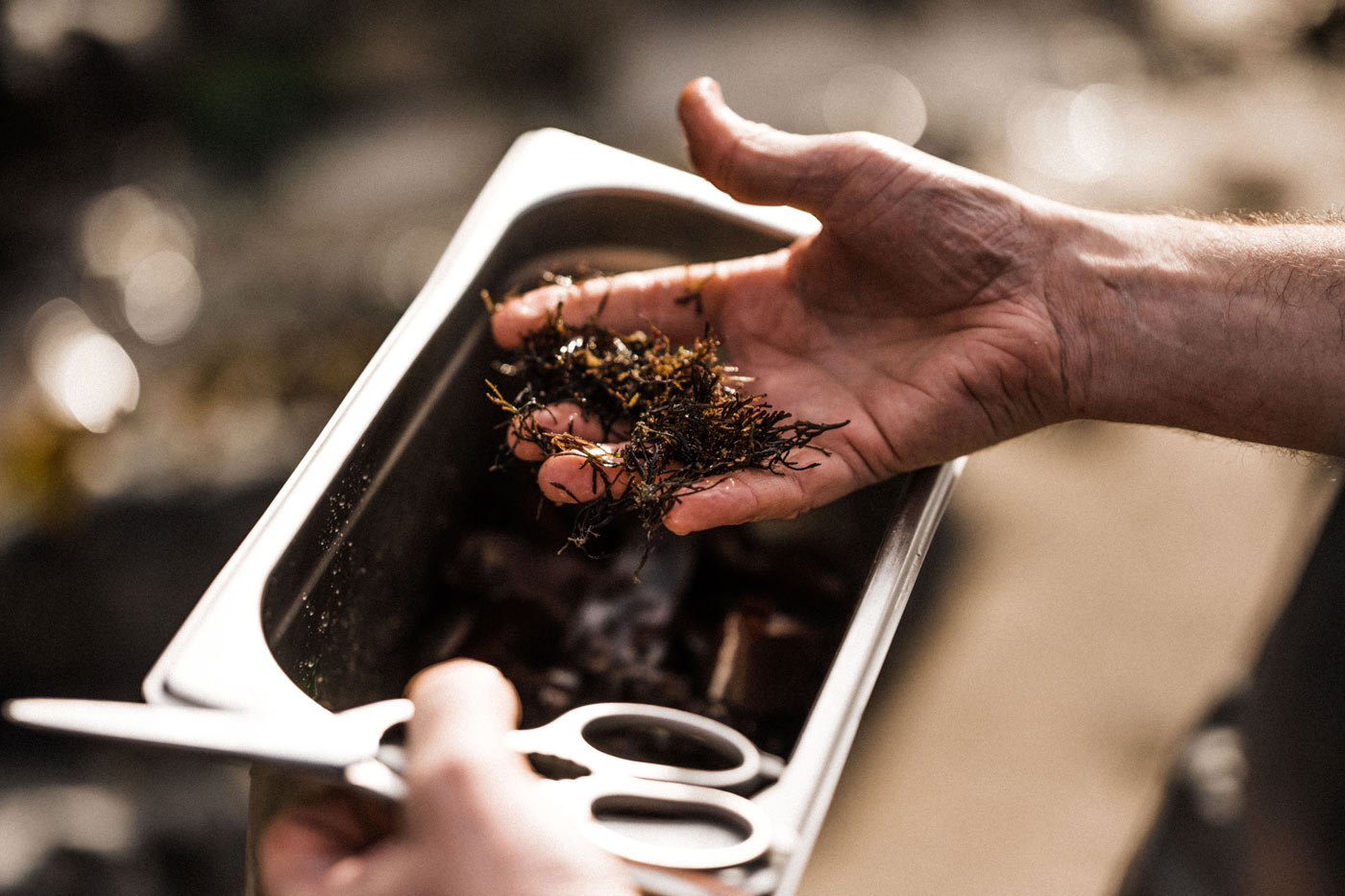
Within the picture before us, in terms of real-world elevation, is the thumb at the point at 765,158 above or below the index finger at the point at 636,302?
above

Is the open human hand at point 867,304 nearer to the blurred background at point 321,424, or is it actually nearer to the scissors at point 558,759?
the scissors at point 558,759

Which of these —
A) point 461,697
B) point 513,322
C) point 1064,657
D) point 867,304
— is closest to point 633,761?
point 461,697

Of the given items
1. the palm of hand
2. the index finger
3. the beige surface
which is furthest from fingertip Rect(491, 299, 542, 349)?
the beige surface

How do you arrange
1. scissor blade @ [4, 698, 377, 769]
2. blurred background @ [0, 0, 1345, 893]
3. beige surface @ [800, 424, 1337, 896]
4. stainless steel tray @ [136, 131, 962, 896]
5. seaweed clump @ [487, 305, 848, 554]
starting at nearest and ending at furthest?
scissor blade @ [4, 698, 377, 769] → stainless steel tray @ [136, 131, 962, 896] → seaweed clump @ [487, 305, 848, 554] → blurred background @ [0, 0, 1345, 893] → beige surface @ [800, 424, 1337, 896]

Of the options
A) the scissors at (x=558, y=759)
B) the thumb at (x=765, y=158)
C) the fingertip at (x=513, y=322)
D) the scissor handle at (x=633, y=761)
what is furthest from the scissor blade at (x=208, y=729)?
the thumb at (x=765, y=158)

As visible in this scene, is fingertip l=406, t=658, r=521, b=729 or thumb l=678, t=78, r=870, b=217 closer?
fingertip l=406, t=658, r=521, b=729

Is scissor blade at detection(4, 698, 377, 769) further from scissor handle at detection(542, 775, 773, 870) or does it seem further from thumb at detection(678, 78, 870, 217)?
thumb at detection(678, 78, 870, 217)

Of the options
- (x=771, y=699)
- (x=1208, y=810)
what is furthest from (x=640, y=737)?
(x=1208, y=810)
